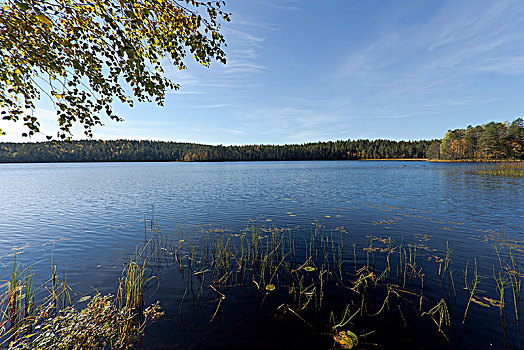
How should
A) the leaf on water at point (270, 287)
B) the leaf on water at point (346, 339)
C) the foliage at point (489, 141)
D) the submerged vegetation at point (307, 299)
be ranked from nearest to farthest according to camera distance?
the leaf on water at point (346, 339) → the submerged vegetation at point (307, 299) → the leaf on water at point (270, 287) → the foliage at point (489, 141)

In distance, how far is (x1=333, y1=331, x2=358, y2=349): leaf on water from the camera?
564 cm

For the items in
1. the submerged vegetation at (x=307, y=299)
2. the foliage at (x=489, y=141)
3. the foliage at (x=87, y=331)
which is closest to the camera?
the foliage at (x=87, y=331)

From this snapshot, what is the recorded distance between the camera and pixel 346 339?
229 inches

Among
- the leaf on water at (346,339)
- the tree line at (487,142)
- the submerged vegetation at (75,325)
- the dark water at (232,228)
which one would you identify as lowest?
the dark water at (232,228)

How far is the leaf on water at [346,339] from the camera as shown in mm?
5637

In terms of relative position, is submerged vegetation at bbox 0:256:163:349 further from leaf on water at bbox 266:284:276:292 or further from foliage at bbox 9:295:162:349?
leaf on water at bbox 266:284:276:292

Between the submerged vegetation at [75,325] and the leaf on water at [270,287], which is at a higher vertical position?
the submerged vegetation at [75,325]

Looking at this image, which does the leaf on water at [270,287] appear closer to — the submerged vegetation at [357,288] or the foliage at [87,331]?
the submerged vegetation at [357,288]

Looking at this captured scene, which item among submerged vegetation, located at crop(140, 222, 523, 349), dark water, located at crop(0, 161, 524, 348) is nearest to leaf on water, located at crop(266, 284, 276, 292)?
submerged vegetation, located at crop(140, 222, 523, 349)

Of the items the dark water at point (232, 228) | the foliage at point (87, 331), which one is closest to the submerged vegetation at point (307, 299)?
the foliage at point (87, 331)

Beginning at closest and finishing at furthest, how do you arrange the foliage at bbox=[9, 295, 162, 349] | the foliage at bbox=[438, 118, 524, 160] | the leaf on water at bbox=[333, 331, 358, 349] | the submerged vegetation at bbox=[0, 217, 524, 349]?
the foliage at bbox=[9, 295, 162, 349] < the leaf on water at bbox=[333, 331, 358, 349] < the submerged vegetation at bbox=[0, 217, 524, 349] < the foliage at bbox=[438, 118, 524, 160]

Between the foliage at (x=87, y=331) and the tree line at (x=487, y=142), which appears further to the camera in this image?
the tree line at (x=487, y=142)

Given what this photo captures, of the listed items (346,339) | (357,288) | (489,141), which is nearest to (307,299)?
(346,339)

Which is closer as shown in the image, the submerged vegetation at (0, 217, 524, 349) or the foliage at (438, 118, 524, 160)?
the submerged vegetation at (0, 217, 524, 349)
